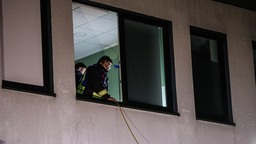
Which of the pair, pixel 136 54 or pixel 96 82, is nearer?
pixel 96 82

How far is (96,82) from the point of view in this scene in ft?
24.5

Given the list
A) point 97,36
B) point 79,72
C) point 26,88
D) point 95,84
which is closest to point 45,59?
point 26,88

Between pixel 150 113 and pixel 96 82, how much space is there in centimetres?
112

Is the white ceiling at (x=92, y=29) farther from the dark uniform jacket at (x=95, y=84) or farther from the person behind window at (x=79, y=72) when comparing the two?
the dark uniform jacket at (x=95, y=84)

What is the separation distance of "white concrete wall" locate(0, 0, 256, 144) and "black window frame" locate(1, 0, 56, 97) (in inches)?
2.9

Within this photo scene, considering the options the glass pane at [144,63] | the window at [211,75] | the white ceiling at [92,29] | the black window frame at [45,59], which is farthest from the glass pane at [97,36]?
the window at [211,75]

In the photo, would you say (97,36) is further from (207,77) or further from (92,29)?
(207,77)

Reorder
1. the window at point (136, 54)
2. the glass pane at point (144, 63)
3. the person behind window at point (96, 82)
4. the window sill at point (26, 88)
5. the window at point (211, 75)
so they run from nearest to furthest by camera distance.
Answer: the window sill at point (26, 88)
the person behind window at point (96, 82)
the window at point (136, 54)
the glass pane at point (144, 63)
the window at point (211, 75)

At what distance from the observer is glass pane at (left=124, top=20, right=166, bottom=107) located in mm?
8078

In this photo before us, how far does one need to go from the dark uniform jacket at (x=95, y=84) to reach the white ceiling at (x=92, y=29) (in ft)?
3.41

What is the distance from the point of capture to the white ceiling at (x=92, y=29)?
8.12 meters

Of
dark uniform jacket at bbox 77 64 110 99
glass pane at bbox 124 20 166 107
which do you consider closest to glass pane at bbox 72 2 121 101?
glass pane at bbox 124 20 166 107

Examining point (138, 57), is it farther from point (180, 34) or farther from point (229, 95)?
point (229, 95)

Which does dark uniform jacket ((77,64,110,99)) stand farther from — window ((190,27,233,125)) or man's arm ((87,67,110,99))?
window ((190,27,233,125))
